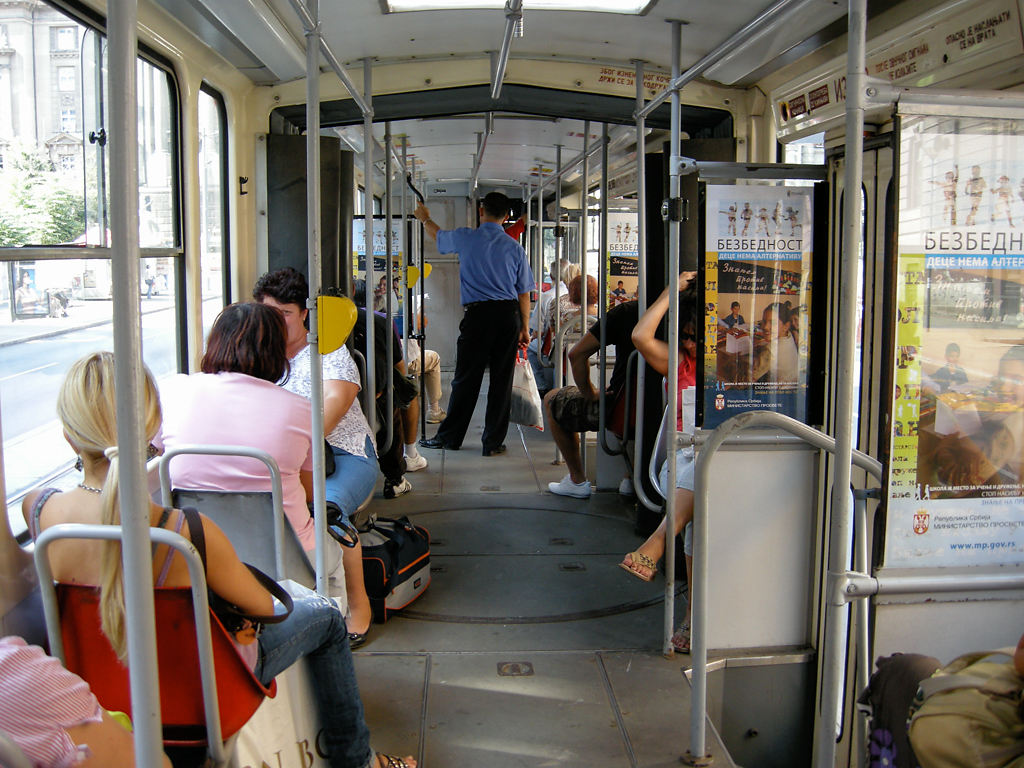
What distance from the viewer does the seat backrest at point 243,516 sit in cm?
292

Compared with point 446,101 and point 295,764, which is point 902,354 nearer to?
point 295,764

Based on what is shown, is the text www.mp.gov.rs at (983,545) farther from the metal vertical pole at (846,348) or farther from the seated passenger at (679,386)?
the seated passenger at (679,386)

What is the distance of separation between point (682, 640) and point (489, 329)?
373 cm

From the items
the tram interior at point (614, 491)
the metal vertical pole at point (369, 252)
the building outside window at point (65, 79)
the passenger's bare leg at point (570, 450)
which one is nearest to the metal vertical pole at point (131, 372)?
the tram interior at point (614, 491)

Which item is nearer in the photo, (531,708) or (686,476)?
(531,708)

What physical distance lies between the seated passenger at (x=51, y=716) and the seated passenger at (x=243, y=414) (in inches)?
54.0

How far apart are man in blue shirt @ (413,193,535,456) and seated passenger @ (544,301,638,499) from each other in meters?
0.92

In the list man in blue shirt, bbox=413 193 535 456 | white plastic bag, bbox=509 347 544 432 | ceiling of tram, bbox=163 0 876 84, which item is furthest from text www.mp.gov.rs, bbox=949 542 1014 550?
white plastic bag, bbox=509 347 544 432

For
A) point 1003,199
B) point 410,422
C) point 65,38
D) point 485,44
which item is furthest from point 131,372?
point 410,422

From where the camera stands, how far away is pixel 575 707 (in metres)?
3.21

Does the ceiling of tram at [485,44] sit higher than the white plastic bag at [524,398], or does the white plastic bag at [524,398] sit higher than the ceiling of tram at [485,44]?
the ceiling of tram at [485,44]

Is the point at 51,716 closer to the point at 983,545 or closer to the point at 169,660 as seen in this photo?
the point at 169,660

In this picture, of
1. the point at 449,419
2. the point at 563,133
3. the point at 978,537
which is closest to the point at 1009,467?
the point at 978,537

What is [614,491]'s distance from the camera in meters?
6.15
